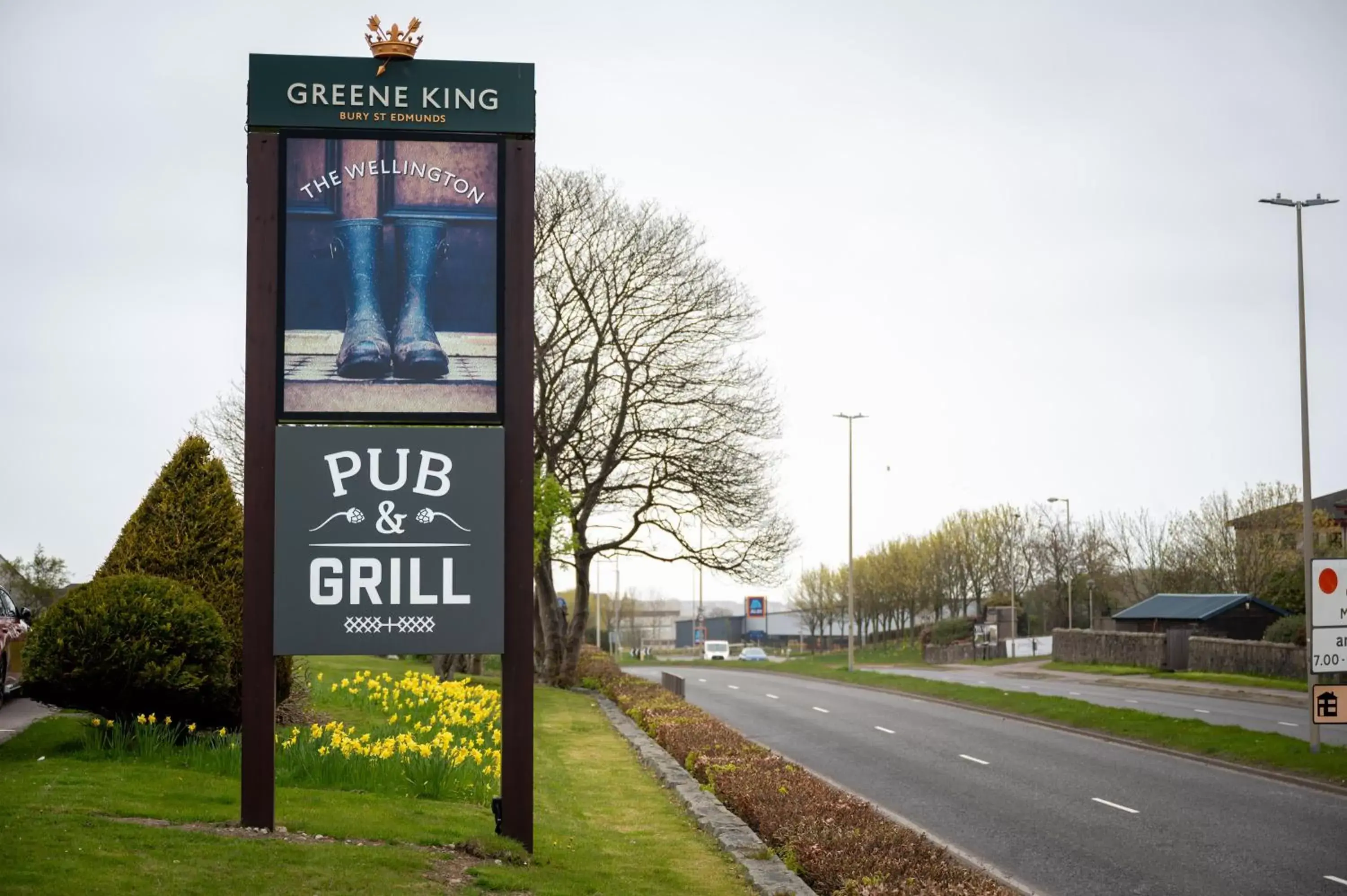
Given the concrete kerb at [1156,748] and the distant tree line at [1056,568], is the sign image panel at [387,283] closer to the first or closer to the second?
the concrete kerb at [1156,748]

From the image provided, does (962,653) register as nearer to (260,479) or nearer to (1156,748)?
(1156,748)

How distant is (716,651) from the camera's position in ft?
297

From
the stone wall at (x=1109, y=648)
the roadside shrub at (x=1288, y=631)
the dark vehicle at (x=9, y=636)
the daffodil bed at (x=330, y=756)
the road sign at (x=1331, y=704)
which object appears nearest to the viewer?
the daffodil bed at (x=330, y=756)

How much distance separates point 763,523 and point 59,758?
27.5 meters

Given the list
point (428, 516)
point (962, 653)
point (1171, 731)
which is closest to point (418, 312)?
point (428, 516)

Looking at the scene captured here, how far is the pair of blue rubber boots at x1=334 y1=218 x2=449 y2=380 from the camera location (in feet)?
36.6

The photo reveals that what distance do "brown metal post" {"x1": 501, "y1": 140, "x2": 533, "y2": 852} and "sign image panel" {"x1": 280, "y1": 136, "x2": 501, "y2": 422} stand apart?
166 millimetres

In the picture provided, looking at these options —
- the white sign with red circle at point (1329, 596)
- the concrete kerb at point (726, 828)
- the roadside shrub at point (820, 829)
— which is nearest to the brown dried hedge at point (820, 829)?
the roadside shrub at point (820, 829)

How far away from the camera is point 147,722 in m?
13.3

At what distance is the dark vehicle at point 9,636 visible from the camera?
17.1 m

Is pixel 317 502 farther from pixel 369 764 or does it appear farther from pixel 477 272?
pixel 369 764

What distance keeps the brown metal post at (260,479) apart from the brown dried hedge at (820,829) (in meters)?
4.62

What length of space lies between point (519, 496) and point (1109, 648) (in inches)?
1963

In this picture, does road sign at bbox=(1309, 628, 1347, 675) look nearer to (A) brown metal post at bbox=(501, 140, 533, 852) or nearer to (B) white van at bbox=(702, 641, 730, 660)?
(A) brown metal post at bbox=(501, 140, 533, 852)
